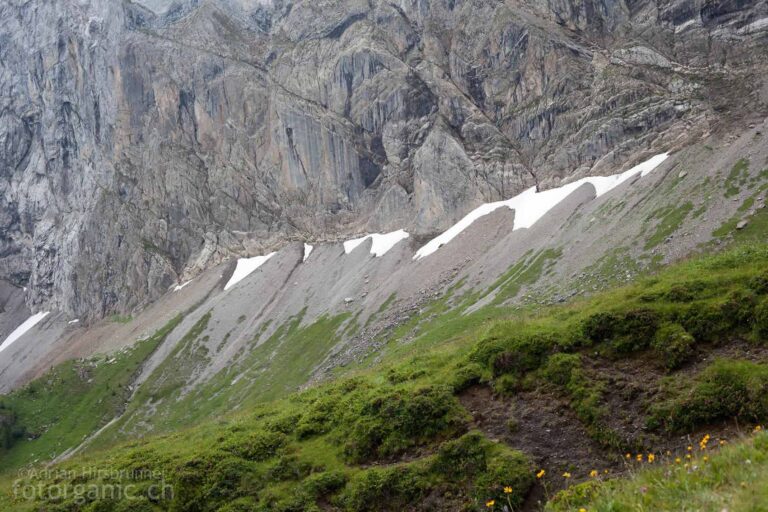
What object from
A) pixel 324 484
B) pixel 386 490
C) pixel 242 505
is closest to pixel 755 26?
pixel 386 490

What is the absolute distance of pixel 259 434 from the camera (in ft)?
63.0

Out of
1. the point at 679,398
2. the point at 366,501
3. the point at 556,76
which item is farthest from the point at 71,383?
the point at 556,76

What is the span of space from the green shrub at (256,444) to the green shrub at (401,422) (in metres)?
2.61

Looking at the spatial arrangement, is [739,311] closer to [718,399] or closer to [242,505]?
[718,399]

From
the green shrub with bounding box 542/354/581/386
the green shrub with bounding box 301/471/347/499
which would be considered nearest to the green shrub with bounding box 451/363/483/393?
the green shrub with bounding box 542/354/581/386

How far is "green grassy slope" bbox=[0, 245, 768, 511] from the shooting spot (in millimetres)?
13320

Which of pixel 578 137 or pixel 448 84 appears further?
pixel 448 84

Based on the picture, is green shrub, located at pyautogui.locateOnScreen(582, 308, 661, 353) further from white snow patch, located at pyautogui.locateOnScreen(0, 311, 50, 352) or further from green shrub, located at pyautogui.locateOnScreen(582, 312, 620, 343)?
white snow patch, located at pyautogui.locateOnScreen(0, 311, 50, 352)

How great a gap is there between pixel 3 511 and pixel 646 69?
123 m

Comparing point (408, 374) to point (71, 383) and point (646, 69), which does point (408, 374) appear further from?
point (646, 69)

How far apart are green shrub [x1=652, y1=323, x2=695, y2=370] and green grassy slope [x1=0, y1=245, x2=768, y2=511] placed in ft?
0.15

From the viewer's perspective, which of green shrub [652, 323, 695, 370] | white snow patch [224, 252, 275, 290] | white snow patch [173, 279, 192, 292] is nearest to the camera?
green shrub [652, 323, 695, 370]

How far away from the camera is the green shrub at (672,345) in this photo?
1501 cm

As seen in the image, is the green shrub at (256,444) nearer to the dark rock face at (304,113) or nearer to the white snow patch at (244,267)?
the dark rock face at (304,113)
